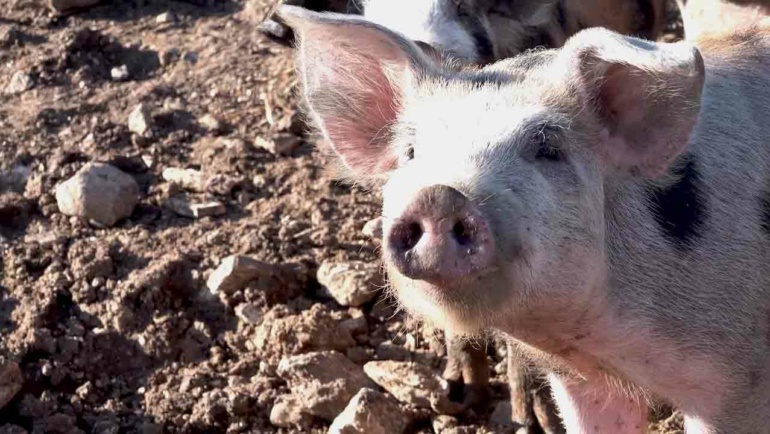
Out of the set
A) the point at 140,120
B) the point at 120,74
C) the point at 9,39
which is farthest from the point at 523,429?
the point at 9,39

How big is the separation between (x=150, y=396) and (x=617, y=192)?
176 centimetres

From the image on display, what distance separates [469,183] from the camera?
8.54 feet

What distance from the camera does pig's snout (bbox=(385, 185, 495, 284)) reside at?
8.12 feet

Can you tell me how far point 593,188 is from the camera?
2908 millimetres

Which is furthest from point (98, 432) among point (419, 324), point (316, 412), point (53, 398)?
point (419, 324)

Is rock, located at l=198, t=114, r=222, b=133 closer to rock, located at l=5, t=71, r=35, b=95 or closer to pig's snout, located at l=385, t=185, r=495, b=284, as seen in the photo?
rock, located at l=5, t=71, r=35, b=95

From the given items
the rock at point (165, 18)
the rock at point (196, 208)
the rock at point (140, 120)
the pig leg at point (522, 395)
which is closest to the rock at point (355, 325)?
the pig leg at point (522, 395)

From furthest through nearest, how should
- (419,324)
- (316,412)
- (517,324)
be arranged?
(419,324)
(316,412)
(517,324)

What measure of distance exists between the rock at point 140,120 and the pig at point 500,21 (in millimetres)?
920

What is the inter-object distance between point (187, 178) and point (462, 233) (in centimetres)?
258

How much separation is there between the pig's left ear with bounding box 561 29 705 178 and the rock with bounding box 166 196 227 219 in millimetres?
2069

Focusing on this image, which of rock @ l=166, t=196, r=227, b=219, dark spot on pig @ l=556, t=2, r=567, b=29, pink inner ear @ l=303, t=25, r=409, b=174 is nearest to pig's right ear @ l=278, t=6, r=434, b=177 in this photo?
pink inner ear @ l=303, t=25, r=409, b=174

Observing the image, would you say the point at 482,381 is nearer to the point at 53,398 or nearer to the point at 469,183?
the point at 53,398

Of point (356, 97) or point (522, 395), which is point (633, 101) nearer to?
point (356, 97)
